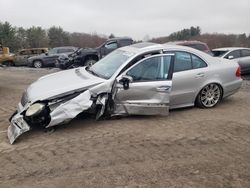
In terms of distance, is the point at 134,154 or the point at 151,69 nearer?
the point at 134,154

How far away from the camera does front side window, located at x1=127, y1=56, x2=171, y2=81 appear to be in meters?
7.22

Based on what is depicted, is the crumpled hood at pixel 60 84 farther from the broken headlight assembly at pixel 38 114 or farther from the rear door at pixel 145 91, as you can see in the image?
the rear door at pixel 145 91

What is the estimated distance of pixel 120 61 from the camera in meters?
7.51

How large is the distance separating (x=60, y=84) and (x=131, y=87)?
134 cm

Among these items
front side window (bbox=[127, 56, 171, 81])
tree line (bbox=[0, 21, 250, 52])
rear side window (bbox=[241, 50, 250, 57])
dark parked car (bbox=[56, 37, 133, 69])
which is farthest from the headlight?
tree line (bbox=[0, 21, 250, 52])

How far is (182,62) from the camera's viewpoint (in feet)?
25.8

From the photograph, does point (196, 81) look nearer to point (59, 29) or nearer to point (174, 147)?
point (174, 147)

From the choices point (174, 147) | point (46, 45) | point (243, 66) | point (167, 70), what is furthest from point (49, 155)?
point (46, 45)

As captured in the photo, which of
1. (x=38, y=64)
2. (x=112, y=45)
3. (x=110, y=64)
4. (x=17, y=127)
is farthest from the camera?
(x=38, y=64)

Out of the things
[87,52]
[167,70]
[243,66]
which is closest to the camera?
[167,70]

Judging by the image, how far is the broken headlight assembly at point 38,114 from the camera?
6152 mm

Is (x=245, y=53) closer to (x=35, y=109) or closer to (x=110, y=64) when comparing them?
(x=110, y=64)

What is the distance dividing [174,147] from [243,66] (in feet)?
37.3

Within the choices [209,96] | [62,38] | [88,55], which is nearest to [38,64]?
[88,55]
